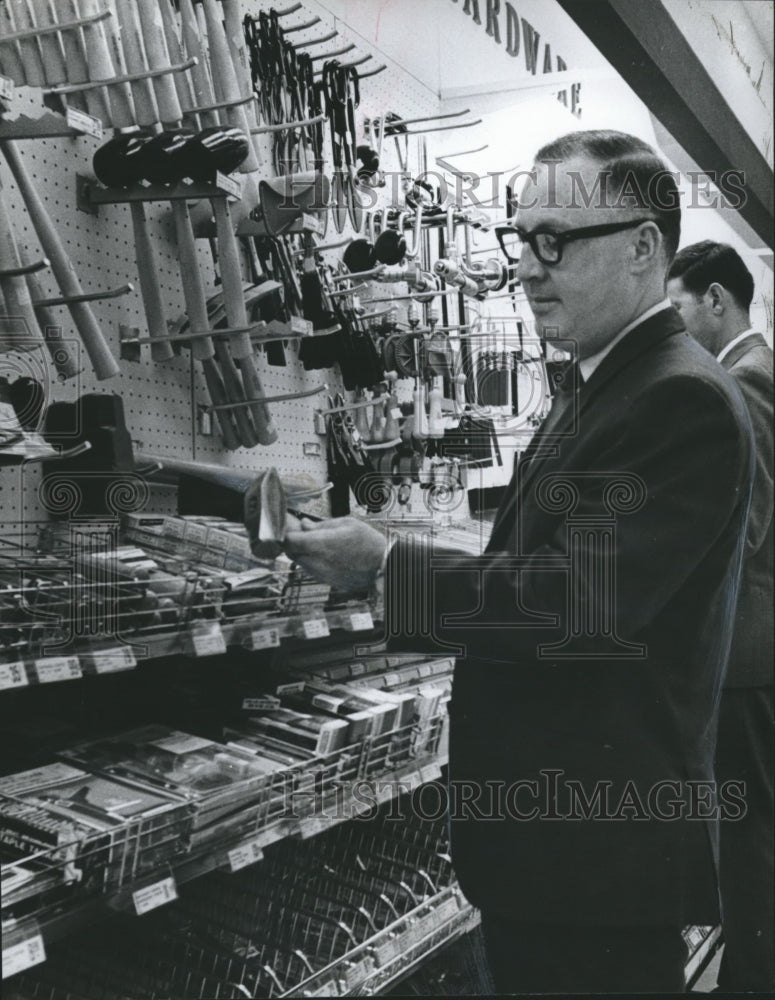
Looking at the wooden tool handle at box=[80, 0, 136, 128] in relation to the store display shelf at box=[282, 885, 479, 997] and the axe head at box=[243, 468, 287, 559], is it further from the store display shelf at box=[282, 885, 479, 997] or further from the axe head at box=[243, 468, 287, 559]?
the store display shelf at box=[282, 885, 479, 997]

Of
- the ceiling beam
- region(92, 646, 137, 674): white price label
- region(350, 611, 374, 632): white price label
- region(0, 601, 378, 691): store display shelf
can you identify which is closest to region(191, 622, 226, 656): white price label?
region(0, 601, 378, 691): store display shelf

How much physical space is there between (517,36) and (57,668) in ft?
5.82

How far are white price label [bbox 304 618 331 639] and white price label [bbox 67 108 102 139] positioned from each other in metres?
1.03

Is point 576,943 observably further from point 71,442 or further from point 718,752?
point 71,442

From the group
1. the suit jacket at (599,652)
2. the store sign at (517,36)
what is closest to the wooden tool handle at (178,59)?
the store sign at (517,36)

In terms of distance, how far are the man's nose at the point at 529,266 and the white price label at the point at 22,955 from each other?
1.43m

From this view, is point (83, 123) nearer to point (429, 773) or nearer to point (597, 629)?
point (597, 629)

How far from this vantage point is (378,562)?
1.76 metres

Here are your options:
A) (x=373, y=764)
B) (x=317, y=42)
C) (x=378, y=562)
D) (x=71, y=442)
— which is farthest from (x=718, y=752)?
(x=317, y=42)

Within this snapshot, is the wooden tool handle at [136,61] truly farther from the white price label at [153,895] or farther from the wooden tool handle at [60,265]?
the white price label at [153,895]

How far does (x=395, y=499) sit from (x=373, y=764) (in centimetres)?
61

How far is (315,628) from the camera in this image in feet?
7.32

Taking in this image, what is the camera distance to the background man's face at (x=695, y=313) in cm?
248

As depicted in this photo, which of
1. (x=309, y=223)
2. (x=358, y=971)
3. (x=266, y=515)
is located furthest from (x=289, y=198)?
(x=358, y=971)
